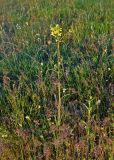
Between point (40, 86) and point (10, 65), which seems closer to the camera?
point (40, 86)

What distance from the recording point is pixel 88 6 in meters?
6.76

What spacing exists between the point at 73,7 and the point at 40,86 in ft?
11.6

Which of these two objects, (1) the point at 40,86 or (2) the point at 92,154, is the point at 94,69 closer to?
(1) the point at 40,86

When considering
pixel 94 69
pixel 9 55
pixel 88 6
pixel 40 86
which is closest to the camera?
pixel 40 86

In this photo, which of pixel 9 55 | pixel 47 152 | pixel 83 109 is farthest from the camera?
pixel 9 55

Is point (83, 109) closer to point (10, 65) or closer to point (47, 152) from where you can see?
point (47, 152)

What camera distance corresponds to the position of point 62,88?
379 centimetres

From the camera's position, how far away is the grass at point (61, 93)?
3.01m

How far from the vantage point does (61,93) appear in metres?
3.78

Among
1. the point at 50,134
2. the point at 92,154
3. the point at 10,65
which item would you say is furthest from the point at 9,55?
the point at 92,154

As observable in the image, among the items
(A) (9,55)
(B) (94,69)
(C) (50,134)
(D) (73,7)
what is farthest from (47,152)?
(D) (73,7)

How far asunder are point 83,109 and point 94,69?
81cm

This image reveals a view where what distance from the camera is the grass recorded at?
3.01 meters

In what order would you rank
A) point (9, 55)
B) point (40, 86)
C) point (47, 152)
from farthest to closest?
point (9, 55) < point (40, 86) < point (47, 152)
